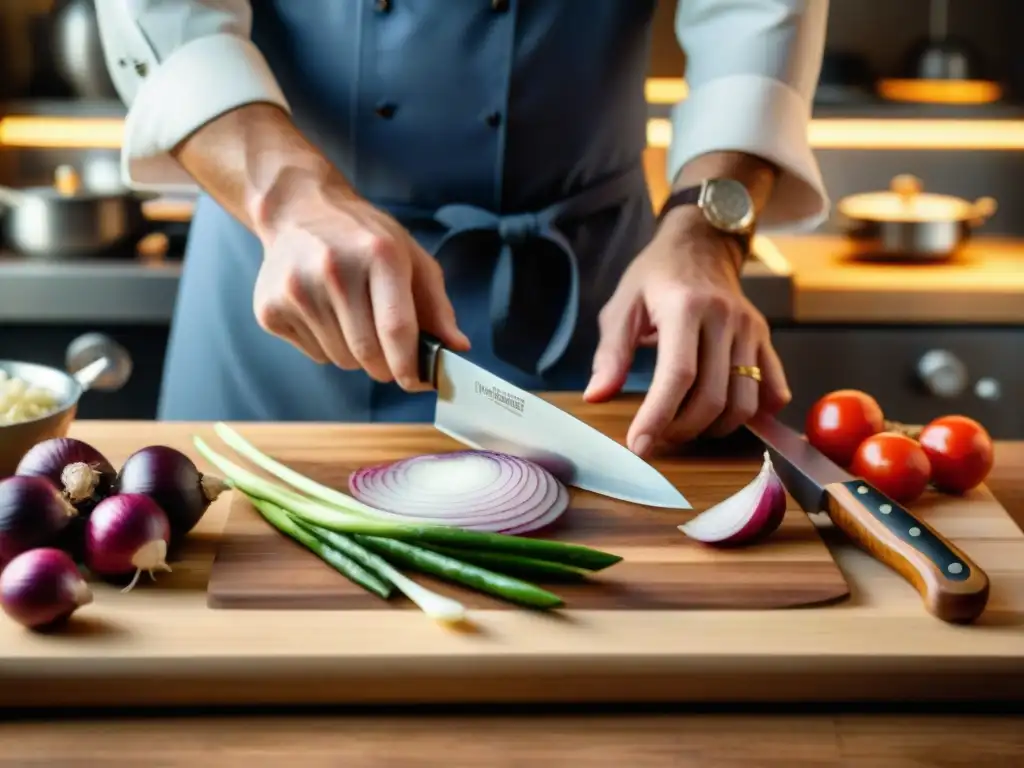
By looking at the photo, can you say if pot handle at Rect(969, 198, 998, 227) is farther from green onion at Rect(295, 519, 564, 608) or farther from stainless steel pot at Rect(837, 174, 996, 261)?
green onion at Rect(295, 519, 564, 608)

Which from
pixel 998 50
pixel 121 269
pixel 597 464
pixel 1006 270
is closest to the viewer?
pixel 597 464

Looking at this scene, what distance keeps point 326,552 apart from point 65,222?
131cm

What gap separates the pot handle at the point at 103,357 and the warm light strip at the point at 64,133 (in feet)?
1.91

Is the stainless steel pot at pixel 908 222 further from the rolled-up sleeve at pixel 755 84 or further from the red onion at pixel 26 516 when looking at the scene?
the red onion at pixel 26 516

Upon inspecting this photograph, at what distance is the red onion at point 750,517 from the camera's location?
36.8 inches

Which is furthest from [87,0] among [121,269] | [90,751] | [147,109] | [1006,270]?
[90,751]

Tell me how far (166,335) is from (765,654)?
1457 millimetres

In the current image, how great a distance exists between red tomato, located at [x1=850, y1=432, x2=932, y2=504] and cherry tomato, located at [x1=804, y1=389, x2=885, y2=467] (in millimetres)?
58

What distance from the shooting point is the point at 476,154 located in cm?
137

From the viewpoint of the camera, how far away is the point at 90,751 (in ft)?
2.49

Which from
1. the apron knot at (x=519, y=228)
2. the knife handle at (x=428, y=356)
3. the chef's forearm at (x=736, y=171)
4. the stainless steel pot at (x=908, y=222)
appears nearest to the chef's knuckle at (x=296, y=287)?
the knife handle at (x=428, y=356)

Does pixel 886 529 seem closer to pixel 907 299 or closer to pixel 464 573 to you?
pixel 464 573

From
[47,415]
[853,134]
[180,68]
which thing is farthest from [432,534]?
[853,134]

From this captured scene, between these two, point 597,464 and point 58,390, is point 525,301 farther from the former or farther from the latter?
point 58,390
